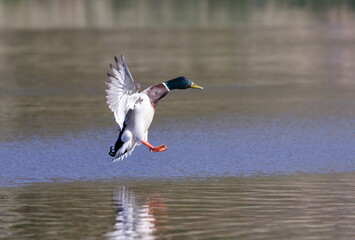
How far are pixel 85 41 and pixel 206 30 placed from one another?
511 centimetres

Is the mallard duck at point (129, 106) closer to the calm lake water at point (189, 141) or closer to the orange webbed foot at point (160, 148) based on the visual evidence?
the orange webbed foot at point (160, 148)

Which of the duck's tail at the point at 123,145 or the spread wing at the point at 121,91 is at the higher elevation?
the spread wing at the point at 121,91

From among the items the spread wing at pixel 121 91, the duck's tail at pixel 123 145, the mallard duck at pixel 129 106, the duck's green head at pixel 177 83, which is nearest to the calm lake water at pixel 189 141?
the duck's tail at pixel 123 145

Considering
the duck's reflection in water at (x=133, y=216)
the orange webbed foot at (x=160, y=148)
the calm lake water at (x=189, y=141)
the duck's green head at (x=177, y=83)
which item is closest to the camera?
the duck's reflection in water at (x=133, y=216)

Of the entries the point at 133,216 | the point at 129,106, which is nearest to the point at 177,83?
the point at 129,106

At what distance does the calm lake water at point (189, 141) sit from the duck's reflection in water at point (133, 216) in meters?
0.02

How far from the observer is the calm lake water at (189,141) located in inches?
327

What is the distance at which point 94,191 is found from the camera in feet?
31.7

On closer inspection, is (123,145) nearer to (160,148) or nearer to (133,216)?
(160,148)

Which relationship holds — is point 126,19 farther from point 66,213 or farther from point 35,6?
point 66,213

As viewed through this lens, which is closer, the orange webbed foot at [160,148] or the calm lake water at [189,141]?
the calm lake water at [189,141]

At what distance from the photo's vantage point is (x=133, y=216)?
849cm

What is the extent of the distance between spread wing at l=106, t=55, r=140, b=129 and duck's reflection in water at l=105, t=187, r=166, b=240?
92cm

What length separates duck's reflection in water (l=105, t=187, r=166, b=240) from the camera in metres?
7.78
